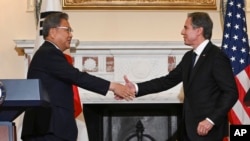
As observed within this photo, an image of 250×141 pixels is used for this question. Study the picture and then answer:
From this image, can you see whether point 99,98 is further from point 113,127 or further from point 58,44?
point 58,44

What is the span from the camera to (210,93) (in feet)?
12.6

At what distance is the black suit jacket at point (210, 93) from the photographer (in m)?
3.75

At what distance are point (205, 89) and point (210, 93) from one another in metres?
0.04

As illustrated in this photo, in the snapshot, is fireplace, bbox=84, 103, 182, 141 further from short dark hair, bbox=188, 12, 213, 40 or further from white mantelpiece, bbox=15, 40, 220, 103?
short dark hair, bbox=188, 12, 213, 40

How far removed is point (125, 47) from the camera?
6008mm

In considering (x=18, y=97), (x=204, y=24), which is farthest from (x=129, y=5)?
(x=18, y=97)

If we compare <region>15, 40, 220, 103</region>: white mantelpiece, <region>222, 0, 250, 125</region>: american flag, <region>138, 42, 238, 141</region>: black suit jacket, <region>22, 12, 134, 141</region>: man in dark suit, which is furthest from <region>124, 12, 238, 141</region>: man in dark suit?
<region>15, 40, 220, 103</region>: white mantelpiece

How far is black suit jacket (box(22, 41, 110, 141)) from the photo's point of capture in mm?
3689

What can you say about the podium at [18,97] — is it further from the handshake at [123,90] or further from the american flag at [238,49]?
the american flag at [238,49]

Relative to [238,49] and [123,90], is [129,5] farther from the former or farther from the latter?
[123,90]

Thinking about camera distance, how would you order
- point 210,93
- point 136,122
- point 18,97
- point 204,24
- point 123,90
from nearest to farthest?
point 18,97 → point 210,93 → point 204,24 → point 123,90 → point 136,122

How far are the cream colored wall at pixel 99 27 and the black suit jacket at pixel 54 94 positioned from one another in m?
2.30

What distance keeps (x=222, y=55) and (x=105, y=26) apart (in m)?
2.42

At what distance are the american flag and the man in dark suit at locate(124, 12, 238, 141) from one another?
1.60 metres
